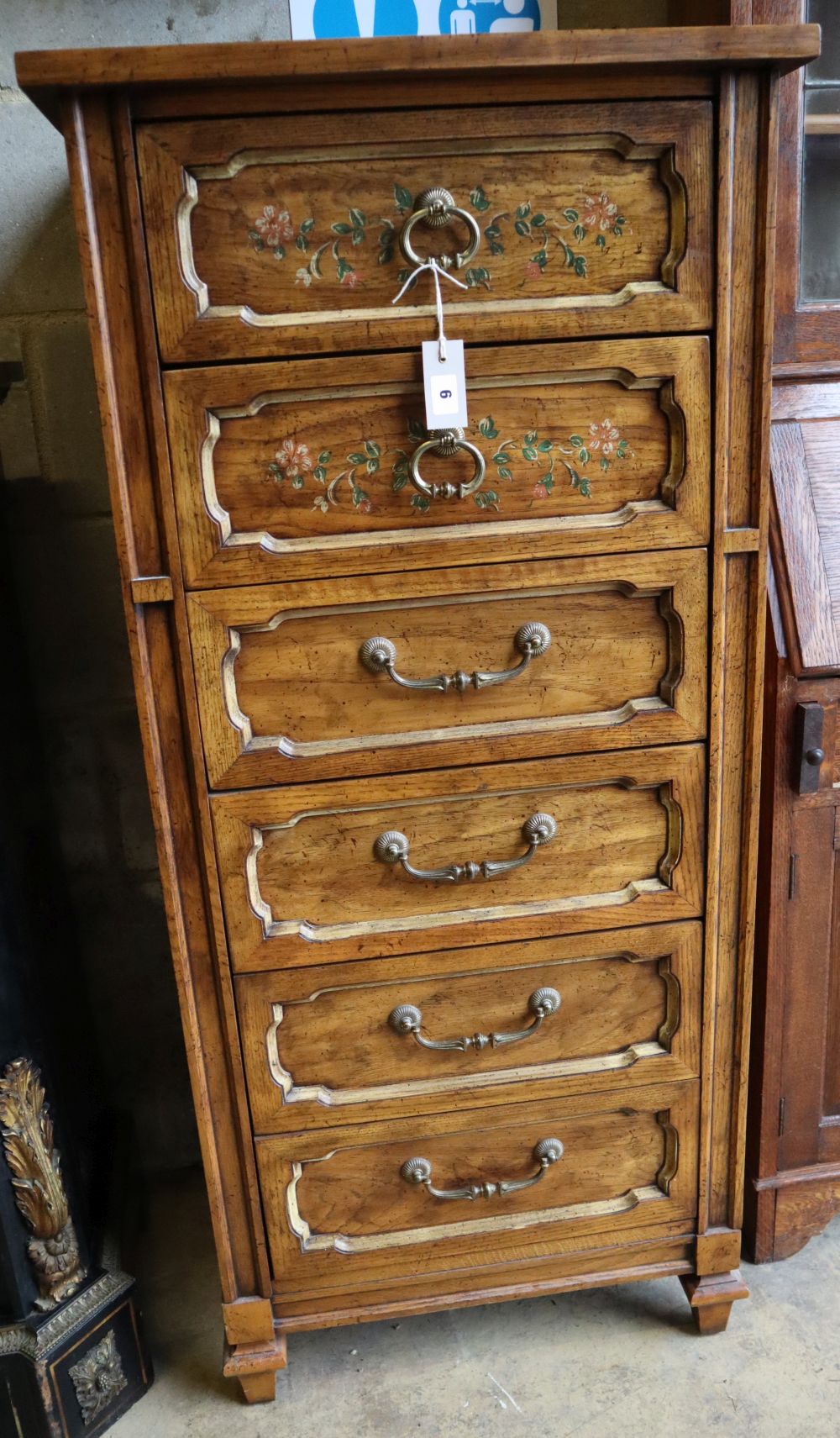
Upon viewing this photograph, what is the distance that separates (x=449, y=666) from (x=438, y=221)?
18.3 inches

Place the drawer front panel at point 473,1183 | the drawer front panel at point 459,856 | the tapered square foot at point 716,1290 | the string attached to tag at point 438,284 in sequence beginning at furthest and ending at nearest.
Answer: the tapered square foot at point 716,1290, the drawer front panel at point 473,1183, the drawer front panel at point 459,856, the string attached to tag at point 438,284

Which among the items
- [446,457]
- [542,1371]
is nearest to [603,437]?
[446,457]

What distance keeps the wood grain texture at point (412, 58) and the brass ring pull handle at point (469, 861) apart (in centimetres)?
78

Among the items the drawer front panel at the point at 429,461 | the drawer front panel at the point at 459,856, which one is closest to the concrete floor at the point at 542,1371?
the drawer front panel at the point at 459,856

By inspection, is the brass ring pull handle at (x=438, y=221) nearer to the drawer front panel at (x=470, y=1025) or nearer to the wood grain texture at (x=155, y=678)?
the wood grain texture at (x=155, y=678)

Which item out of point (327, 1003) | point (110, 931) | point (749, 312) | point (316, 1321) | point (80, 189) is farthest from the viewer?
point (110, 931)

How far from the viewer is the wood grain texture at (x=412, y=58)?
2.96 feet

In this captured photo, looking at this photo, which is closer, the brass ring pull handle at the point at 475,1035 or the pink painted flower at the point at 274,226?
the pink painted flower at the point at 274,226

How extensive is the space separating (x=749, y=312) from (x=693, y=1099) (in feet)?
3.22

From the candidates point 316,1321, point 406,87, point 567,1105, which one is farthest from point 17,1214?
point 406,87

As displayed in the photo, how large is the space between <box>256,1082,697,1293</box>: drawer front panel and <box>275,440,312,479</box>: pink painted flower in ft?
2.67

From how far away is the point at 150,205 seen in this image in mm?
967

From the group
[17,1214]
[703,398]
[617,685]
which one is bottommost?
[17,1214]

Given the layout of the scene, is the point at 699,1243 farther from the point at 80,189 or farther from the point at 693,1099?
the point at 80,189
